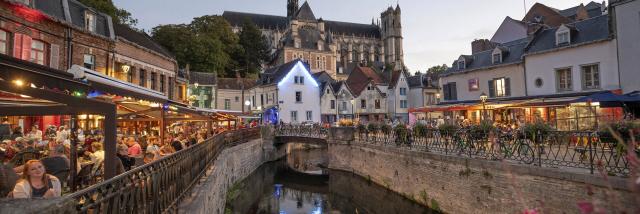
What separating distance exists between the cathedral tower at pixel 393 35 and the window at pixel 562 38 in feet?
279

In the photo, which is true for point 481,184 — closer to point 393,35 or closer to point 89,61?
point 89,61

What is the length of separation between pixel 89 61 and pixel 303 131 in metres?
16.2

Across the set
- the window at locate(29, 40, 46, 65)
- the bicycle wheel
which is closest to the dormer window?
the bicycle wheel

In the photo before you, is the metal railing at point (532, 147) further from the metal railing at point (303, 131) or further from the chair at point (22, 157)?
the chair at point (22, 157)

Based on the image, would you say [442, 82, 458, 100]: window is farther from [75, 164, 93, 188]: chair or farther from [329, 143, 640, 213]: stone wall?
[75, 164, 93, 188]: chair

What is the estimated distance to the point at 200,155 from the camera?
1096 cm

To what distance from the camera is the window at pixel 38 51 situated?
16984 mm

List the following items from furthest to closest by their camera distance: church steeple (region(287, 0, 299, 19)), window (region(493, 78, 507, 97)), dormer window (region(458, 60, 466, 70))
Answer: church steeple (region(287, 0, 299, 19)) < dormer window (region(458, 60, 466, 70)) < window (region(493, 78, 507, 97))

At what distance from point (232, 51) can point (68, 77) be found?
6213cm

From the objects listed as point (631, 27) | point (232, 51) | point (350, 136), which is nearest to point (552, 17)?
point (631, 27)

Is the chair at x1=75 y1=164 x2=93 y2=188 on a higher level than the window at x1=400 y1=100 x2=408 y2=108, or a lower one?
lower

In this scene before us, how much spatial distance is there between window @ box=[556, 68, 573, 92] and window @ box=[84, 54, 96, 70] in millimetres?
25741

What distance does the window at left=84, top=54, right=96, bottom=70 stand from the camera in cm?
2000

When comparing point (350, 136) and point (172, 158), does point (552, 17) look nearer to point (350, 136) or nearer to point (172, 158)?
point (350, 136)
